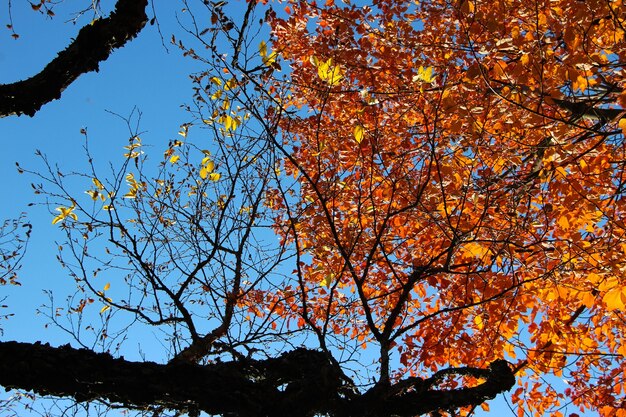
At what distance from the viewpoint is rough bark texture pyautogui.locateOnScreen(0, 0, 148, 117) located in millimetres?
4551

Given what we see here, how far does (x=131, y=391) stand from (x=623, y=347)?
8149 mm

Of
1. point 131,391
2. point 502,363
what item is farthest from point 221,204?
point 502,363

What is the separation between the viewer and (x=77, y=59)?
4.70m

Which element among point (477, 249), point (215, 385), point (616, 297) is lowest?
point (215, 385)

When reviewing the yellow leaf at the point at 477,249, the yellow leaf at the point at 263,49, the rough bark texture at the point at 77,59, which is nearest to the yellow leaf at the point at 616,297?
the yellow leaf at the point at 477,249

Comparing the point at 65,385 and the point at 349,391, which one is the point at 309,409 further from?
the point at 65,385

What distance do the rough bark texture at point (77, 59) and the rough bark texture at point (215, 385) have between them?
2.31 m

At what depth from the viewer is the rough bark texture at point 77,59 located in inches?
179

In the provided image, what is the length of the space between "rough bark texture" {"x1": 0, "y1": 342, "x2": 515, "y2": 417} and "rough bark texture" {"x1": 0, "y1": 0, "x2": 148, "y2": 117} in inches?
90.9

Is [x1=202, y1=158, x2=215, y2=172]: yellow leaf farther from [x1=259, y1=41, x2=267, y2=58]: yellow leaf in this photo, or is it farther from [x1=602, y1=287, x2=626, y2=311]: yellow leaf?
[x1=602, y1=287, x2=626, y2=311]: yellow leaf

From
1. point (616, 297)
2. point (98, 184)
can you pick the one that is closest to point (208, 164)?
point (98, 184)

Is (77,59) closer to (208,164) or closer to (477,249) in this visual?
(208,164)

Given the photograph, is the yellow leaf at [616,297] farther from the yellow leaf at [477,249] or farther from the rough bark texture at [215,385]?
the rough bark texture at [215,385]

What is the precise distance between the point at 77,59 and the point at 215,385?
10.9 ft
